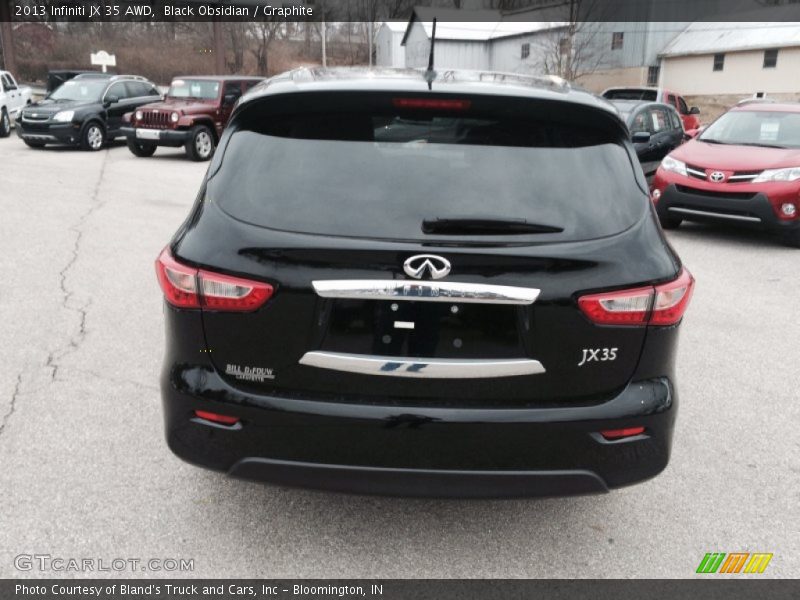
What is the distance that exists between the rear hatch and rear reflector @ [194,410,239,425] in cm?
13

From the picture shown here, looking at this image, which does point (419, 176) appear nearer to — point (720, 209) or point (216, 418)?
point (216, 418)

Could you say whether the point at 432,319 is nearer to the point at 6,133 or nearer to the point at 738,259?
the point at 738,259

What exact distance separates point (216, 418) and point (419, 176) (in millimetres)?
1113

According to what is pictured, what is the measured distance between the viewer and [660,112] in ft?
45.1

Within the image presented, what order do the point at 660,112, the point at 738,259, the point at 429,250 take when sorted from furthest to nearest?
1. the point at 660,112
2. the point at 738,259
3. the point at 429,250

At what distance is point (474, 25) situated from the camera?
205ft

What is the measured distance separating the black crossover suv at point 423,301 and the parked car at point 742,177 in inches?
279

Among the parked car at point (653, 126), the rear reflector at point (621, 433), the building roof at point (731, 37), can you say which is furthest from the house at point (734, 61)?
the rear reflector at point (621, 433)

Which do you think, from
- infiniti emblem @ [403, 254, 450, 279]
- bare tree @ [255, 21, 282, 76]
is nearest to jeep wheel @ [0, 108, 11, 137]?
infiniti emblem @ [403, 254, 450, 279]

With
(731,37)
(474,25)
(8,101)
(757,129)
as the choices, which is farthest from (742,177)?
(474,25)

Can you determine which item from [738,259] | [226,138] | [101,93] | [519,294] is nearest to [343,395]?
[519,294]

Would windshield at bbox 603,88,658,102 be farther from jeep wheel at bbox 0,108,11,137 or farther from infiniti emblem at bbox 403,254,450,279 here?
infiniti emblem at bbox 403,254,450,279

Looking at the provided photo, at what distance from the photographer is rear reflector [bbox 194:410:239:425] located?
2.59 meters

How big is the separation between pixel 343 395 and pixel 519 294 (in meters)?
0.69
